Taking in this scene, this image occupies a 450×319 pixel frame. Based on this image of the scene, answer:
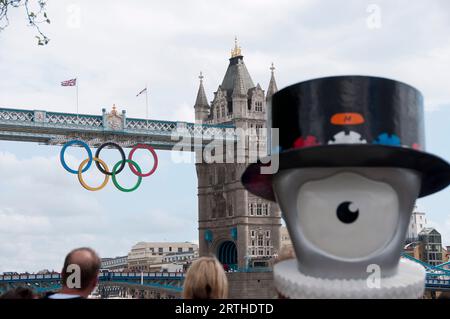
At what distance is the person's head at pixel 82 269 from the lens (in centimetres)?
785

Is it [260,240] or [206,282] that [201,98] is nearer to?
[260,240]

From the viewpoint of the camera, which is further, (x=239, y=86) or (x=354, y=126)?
(x=239, y=86)

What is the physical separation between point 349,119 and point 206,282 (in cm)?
348

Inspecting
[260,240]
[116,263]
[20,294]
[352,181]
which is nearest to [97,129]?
[260,240]

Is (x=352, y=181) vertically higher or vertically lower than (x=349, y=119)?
lower

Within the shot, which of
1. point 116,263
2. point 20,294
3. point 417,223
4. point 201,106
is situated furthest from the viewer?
point 116,263

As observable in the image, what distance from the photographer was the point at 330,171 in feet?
32.5

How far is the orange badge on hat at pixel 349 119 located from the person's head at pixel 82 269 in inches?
151

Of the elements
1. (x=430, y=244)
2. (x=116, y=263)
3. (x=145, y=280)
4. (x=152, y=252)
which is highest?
(x=430, y=244)

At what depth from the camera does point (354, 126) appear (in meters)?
9.70
